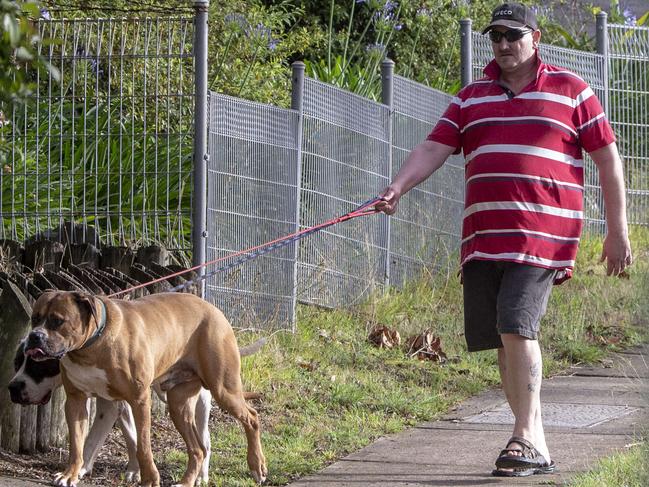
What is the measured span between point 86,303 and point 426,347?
4105mm

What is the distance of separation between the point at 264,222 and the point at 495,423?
2599 mm

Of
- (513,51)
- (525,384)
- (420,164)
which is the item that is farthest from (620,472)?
(513,51)

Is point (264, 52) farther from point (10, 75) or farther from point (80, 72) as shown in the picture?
Answer: point (10, 75)

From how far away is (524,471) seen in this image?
5.77m

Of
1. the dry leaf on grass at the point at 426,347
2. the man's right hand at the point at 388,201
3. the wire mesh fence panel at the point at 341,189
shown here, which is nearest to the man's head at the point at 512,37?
the man's right hand at the point at 388,201

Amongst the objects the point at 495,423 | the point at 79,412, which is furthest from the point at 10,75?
the point at 495,423

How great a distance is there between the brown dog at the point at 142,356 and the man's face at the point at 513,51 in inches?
73.6

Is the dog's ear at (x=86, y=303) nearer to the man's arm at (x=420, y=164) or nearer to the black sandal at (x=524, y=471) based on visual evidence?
the man's arm at (x=420, y=164)

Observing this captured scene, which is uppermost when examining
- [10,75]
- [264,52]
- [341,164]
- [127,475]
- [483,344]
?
[264,52]

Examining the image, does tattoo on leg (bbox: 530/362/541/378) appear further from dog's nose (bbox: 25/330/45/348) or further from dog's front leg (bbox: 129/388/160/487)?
dog's nose (bbox: 25/330/45/348)

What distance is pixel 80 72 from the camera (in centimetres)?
884

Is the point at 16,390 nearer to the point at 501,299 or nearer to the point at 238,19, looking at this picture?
the point at 501,299

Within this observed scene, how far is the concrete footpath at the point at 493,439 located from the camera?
5.86 metres

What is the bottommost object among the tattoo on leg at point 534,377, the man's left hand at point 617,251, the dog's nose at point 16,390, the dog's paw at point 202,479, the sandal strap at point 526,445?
the dog's paw at point 202,479
